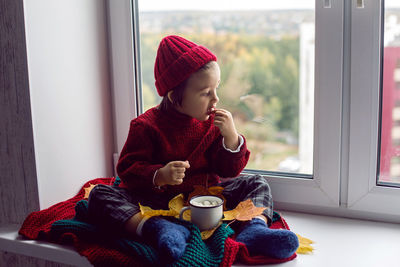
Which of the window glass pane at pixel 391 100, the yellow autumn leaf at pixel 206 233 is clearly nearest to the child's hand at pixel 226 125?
the yellow autumn leaf at pixel 206 233

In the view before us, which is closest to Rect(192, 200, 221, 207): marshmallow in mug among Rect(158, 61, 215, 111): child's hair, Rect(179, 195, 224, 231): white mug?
Rect(179, 195, 224, 231): white mug

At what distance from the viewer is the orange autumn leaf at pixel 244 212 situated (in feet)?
3.11

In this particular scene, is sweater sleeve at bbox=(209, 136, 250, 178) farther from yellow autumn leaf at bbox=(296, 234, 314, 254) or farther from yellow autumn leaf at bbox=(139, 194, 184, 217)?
yellow autumn leaf at bbox=(296, 234, 314, 254)

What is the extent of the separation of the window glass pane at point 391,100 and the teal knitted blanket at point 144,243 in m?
0.46

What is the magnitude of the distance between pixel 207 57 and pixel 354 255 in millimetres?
560

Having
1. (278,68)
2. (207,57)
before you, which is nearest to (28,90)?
(207,57)

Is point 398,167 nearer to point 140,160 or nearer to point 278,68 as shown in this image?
point 278,68

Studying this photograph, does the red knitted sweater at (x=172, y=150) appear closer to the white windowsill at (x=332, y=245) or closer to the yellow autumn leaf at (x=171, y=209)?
the yellow autumn leaf at (x=171, y=209)

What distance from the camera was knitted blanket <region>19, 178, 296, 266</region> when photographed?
0.84 metres

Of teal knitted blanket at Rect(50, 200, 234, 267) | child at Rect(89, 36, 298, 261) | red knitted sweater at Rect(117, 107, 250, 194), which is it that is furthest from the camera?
red knitted sweater at Rect(117, 107, 250, 194)

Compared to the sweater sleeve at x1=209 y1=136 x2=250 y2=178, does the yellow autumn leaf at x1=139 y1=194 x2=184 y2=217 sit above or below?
below

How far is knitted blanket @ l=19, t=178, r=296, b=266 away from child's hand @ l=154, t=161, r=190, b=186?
10 cm

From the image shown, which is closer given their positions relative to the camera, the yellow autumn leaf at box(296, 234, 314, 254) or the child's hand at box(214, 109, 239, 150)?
the yellow autumn leaf at box(296, 234, 314, 254)

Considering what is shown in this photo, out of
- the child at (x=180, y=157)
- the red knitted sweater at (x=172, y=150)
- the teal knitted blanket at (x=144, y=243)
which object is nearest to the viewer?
the teal knitted blanket at (x=144, y=243)
